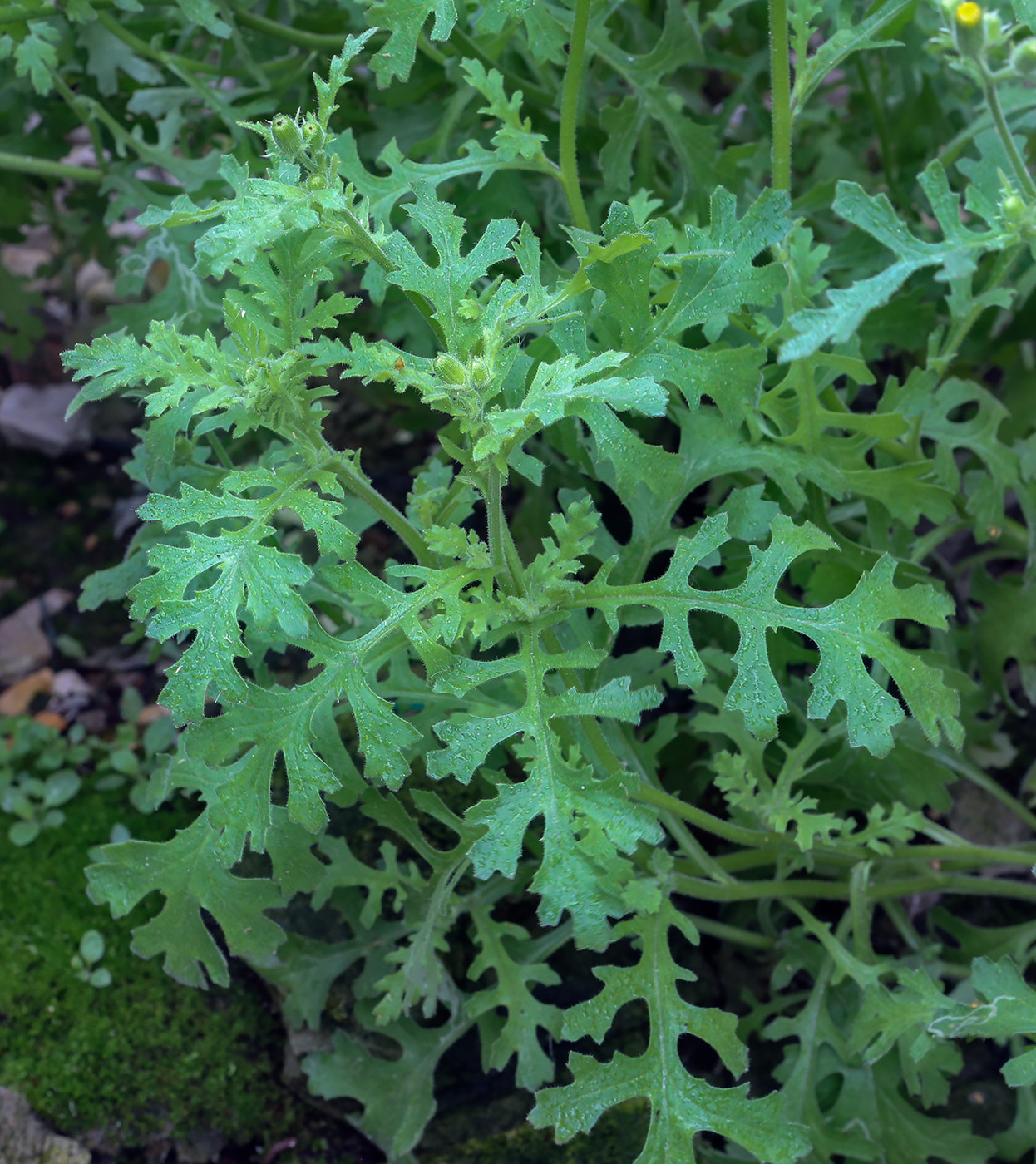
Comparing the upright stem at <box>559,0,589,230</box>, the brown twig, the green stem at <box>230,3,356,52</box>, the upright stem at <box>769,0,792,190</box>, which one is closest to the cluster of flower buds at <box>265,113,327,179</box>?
the upright stem at <box>559,0,589,230</box>

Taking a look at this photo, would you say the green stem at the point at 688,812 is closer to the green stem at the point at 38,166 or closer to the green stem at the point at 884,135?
the green stem at the point at 884,135

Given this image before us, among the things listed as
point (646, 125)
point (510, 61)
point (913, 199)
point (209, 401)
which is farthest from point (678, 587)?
point (913, 199)

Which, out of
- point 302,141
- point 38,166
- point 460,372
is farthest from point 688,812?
point 38,166

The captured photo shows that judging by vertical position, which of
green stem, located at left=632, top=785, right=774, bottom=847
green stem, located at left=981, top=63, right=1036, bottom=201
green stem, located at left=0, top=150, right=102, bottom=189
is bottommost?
green stem, located at left=632, top=785, right=774, bottom=847

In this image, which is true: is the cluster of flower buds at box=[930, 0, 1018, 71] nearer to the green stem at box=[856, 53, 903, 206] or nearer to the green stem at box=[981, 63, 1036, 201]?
the green stem at box=[981, 63, 1036, 201]

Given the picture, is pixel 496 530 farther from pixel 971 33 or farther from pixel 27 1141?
pixel 27 1141

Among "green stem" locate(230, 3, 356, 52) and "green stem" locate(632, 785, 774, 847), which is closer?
"green stem" locate(632, 785, 774, 847)
